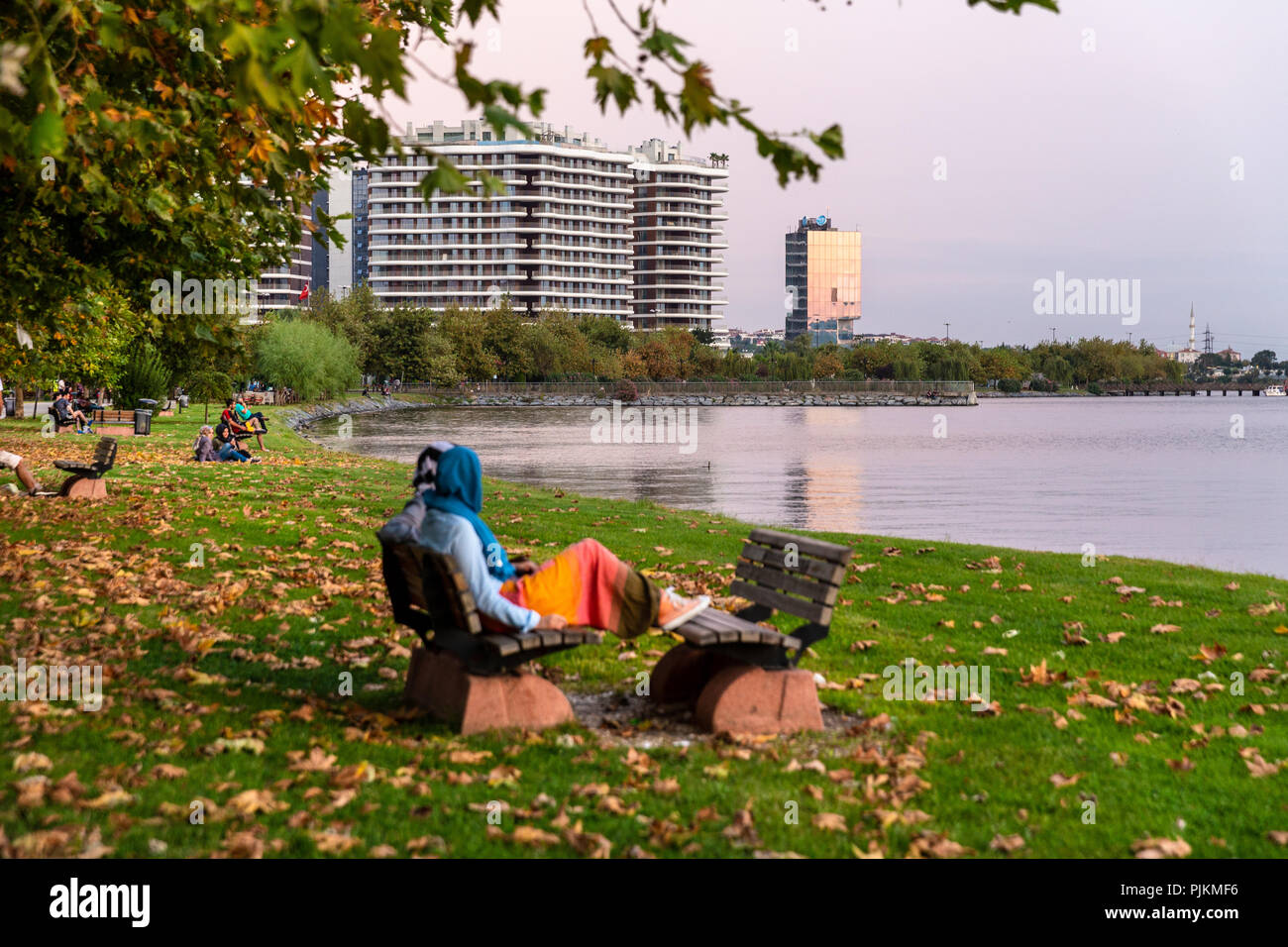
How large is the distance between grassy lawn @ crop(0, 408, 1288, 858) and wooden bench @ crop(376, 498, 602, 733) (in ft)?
0.57

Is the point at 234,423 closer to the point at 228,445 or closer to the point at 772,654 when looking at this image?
the point at 228,445

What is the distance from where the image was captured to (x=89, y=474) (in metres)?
17.5

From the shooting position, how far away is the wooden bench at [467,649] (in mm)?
6648

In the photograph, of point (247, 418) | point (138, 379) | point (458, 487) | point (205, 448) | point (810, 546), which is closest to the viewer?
point (458, 487)

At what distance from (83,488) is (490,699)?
12.9m

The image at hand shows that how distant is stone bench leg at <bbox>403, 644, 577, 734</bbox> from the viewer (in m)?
6.84

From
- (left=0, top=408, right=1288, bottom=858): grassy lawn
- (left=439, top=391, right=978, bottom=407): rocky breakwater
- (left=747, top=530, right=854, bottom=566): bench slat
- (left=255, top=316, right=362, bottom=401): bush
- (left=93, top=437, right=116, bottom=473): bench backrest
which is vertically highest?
(left=255, top=316, right=362, bottom=401): bush

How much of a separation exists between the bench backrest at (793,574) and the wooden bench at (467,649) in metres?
1.36

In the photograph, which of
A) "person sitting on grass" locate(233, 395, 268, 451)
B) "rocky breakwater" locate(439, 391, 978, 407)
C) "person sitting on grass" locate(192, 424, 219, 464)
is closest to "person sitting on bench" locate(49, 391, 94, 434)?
"person sitting on grass" locate(233, 395, 268, 451)

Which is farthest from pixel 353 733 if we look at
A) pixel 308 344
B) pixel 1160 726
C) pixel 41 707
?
pixel 308 344

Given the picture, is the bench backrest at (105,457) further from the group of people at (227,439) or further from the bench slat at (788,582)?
the bench slat at (788,582)

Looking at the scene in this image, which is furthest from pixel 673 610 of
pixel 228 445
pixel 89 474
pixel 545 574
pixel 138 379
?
pixel 138 379

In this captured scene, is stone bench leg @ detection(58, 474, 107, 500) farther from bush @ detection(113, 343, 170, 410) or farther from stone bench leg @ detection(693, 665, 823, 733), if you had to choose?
bush @ detection(113, 343, 170, 410)
